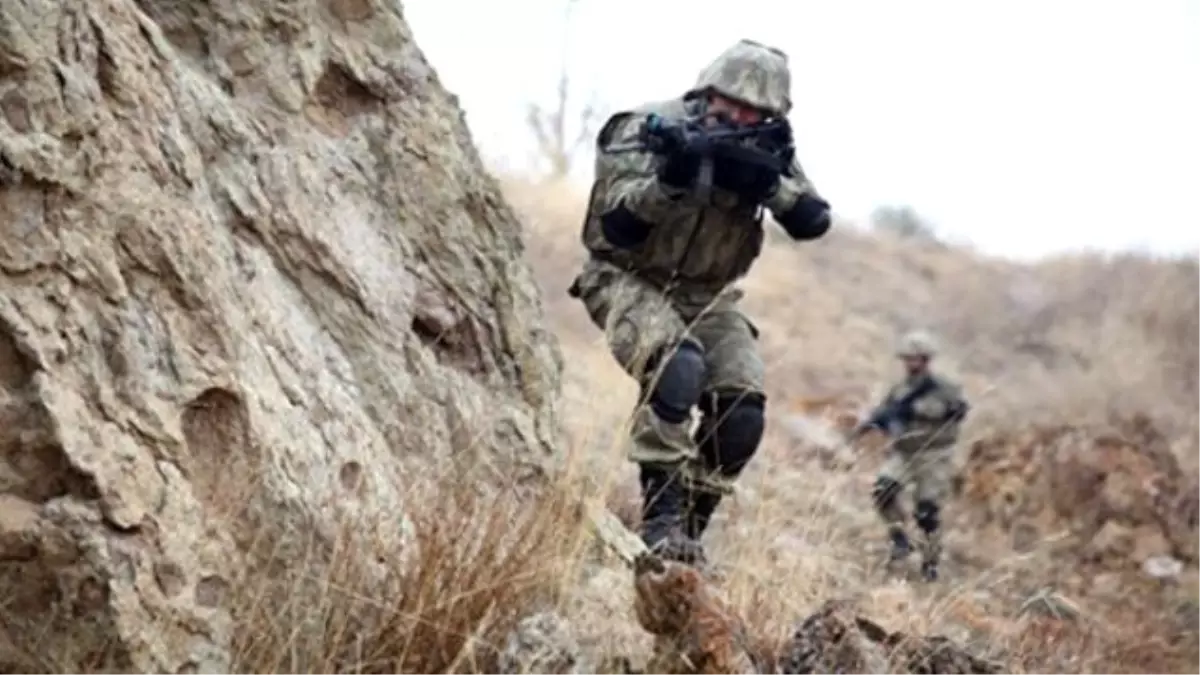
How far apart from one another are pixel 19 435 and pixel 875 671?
1606 mm

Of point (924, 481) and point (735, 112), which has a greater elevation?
point (735, 112)

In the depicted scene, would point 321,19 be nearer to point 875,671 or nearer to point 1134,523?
point 875,671

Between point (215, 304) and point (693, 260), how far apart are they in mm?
1982

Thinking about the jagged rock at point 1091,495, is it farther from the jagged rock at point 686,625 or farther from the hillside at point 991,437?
the jagged rock at point 686,625

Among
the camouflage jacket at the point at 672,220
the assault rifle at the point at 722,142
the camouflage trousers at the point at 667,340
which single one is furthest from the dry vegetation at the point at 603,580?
the assault rifle at the point at 722,142

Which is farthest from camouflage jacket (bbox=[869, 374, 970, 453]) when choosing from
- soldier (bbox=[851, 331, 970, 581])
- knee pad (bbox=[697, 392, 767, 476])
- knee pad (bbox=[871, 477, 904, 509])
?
knee pad (bbox=[697, 392, 767, 476])

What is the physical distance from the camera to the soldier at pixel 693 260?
4695mm

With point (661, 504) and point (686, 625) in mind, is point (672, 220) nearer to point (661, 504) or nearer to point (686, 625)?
point (661, 504)

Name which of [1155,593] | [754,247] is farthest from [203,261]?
[1155,593]

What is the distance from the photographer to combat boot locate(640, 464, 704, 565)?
14.7 ft

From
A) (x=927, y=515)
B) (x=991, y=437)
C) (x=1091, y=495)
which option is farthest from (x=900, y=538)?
(x=991, y=437)

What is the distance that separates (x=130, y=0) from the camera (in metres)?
3.54

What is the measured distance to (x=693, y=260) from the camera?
5.02 meters

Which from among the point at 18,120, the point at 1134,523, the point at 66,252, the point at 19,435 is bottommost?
the point at 1134,523
